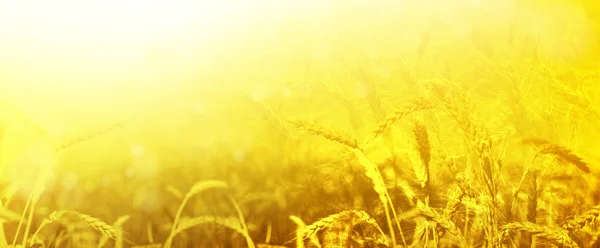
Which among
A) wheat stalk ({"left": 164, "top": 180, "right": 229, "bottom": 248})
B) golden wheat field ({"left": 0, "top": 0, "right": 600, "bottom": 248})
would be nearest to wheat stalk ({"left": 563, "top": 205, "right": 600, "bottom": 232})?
golden wheat field ({"left": 0, "top": 0, "right": 600, "bottom": 248})

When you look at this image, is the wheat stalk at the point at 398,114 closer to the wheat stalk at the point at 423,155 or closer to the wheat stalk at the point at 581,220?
the wheat stalk at the point at 423,155

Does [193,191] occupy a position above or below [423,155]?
below

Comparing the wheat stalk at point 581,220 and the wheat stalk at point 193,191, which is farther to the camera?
the wheat stalk at point 581,220

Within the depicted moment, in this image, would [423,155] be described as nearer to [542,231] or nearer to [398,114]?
[398,114]

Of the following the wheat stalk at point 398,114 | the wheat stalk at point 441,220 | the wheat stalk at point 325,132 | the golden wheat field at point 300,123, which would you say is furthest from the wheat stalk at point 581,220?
the wheat stalk at point 325,132

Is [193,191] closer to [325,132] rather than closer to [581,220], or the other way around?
[325,132]

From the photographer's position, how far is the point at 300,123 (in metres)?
1.36

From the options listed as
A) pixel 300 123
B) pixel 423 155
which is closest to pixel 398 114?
pixel 423 155

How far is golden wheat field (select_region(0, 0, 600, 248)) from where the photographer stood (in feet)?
4.26

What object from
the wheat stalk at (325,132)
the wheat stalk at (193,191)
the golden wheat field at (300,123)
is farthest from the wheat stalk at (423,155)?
the wheat stalk at (193,191)

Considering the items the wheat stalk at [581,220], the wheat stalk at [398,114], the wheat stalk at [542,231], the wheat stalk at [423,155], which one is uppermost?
the wheat stalk at [398,114]

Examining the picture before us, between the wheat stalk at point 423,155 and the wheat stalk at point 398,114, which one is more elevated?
the wheat stalk at point 398,114

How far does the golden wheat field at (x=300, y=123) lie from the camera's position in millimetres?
1299

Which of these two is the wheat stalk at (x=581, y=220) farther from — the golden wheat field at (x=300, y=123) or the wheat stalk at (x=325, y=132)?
the wheat stalk at (x=325, y=132)
